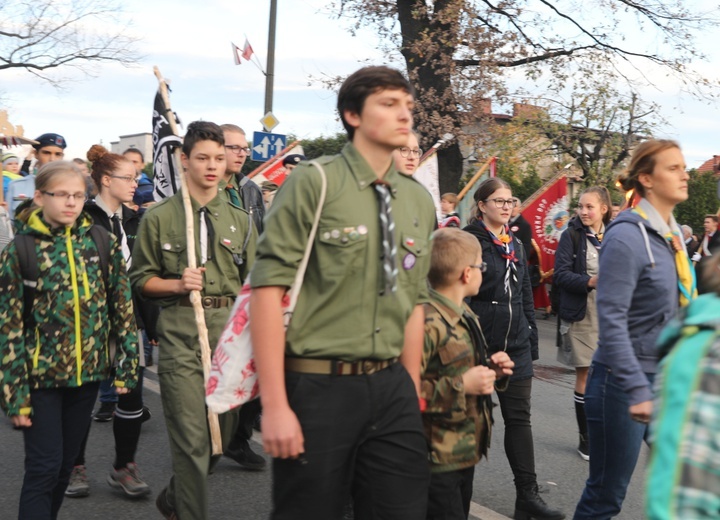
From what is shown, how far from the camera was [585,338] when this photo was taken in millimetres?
6840

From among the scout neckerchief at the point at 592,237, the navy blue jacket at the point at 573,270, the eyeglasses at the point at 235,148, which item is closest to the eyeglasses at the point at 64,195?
the eyeglasses at the point at 235,148

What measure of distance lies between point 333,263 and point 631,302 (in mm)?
1491

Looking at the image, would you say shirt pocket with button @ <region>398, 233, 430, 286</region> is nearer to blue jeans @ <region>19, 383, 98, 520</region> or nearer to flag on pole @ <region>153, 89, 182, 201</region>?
blue jeans @ <region>19, 383, 98, 520</region>

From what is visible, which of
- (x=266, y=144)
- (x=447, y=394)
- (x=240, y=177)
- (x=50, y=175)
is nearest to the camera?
(x=447, y=394)

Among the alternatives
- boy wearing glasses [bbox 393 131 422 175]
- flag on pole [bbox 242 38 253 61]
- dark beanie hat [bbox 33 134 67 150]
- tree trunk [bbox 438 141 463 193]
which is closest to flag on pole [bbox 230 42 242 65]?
flag on pole [bbox 242 38 253 61]

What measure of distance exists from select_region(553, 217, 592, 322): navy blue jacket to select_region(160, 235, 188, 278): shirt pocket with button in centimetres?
327

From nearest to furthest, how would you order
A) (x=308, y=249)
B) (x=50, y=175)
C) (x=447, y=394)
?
(x=308, y=249) < (x=447, y=394) < (x=50, y=175)

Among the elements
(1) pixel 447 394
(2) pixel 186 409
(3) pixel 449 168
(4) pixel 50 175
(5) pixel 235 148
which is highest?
(3) pixel 449 168

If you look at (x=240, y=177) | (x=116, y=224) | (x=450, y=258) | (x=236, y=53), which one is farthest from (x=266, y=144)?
(x=450, y=258)

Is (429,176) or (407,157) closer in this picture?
(407,157)

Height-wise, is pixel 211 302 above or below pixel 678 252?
below

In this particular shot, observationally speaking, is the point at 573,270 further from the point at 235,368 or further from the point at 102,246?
the point at 235,368

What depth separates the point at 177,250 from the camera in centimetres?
448

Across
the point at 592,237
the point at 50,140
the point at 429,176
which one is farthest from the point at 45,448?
the point at 50,140
